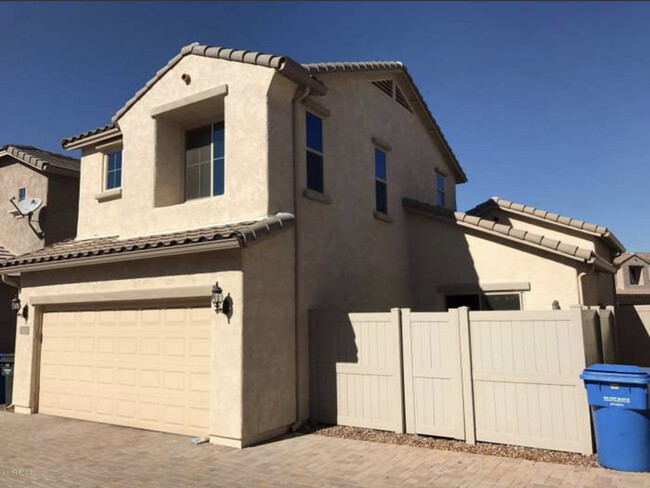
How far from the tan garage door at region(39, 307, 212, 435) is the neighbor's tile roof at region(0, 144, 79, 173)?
248 inches

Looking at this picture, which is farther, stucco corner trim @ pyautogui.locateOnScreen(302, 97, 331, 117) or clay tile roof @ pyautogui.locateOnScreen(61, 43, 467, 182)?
stucco corner trim @ pyautogui.locateOnScreen(302, 97, 331, 117)

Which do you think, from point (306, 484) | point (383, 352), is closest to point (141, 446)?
point (306, 484)

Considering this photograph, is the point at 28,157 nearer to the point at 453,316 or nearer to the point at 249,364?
the point at 249,364

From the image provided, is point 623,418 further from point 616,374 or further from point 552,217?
point 552,217

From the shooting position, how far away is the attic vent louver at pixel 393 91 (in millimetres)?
13676

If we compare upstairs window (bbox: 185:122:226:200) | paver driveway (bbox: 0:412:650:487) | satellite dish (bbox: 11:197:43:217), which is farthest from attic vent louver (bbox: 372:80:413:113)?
satellite dish (bbox: 11:197:43:217)

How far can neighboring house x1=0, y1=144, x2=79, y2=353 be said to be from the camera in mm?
15266

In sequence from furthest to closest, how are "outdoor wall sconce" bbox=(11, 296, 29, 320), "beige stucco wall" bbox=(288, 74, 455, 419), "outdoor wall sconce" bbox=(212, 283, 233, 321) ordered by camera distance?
1. "outdoor wall sconce" bbox=(11, 296, 29, 320)
2. "beige stucco wall" bbox=(288, 74, 455, 419)
3. "outdoor wall sconce" bbox=(212, 283, 233, 321)

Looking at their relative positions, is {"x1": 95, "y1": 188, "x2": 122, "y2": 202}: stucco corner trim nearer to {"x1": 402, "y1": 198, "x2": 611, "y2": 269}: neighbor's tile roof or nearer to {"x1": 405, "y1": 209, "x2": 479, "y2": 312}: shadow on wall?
{"x1": 402, "y1": 198, "x2": 611, "y2": 269}: neighbor's tile roof

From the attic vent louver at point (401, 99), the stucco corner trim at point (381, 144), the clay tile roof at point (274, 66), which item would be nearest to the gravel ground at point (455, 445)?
the clay tile roof at point (274, 66)

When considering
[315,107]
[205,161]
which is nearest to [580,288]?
[315,107]

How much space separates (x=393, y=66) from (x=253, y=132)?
6.25 metres

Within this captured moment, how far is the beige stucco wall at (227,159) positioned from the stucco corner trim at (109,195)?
0.11 meters

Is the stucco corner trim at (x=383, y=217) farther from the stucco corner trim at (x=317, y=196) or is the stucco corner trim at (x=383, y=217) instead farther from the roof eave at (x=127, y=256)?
the roof eave at (x=127, y=256)
